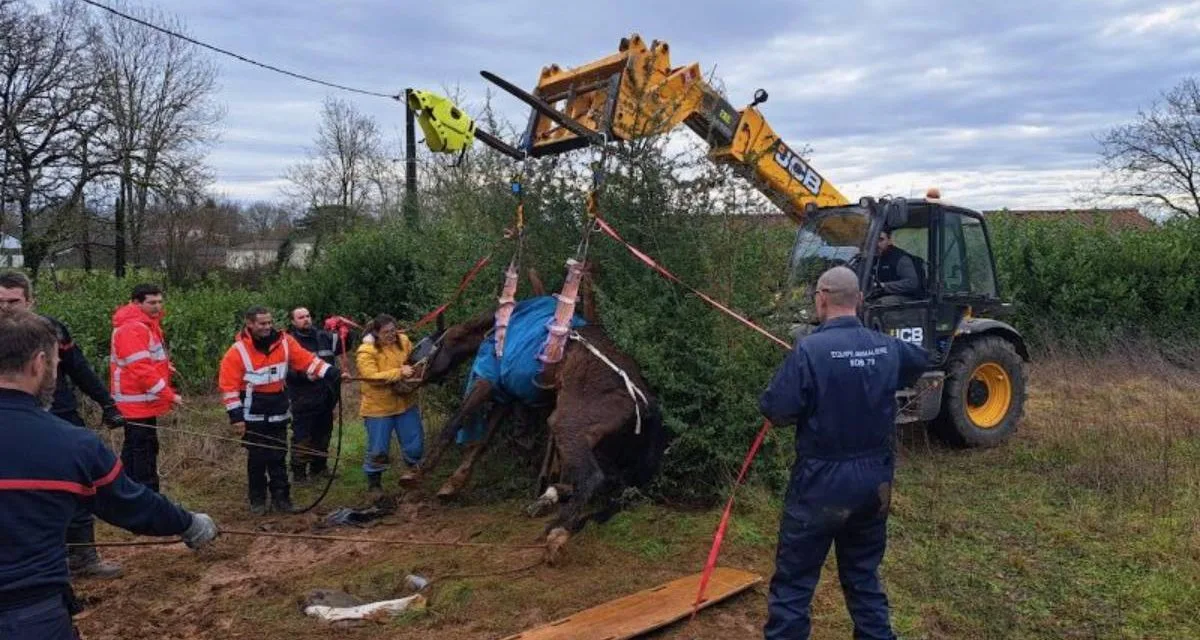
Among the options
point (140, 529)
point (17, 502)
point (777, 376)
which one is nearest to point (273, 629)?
point (140, 529)

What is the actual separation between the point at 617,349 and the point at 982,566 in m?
2.66

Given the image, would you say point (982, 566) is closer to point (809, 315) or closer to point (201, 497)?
point (809, 315)

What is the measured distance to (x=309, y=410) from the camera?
7.61 m

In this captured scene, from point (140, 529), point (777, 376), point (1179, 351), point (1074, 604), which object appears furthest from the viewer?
point (1179, 351)

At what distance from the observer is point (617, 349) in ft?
19.6

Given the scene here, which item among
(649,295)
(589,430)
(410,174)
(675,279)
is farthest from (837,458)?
(410,174)

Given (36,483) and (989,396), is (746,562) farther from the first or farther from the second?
(989,396)

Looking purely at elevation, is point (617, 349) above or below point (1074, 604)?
above

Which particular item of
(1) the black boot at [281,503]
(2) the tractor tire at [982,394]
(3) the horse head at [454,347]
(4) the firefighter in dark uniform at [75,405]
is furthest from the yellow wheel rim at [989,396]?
(4) the firefighter in dark uniform at [75,405]

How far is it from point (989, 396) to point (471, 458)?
5.42 m

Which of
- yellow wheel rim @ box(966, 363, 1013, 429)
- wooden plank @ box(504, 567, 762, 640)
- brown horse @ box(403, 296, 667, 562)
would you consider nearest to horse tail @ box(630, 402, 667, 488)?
brown horse @ box(403, 296, 667, 562)

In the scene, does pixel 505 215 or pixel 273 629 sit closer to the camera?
pixel 273 629

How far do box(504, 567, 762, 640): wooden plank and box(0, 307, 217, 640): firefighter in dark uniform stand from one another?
6.39ft

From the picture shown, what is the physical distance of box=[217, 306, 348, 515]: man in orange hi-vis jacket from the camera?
6.31 meters
